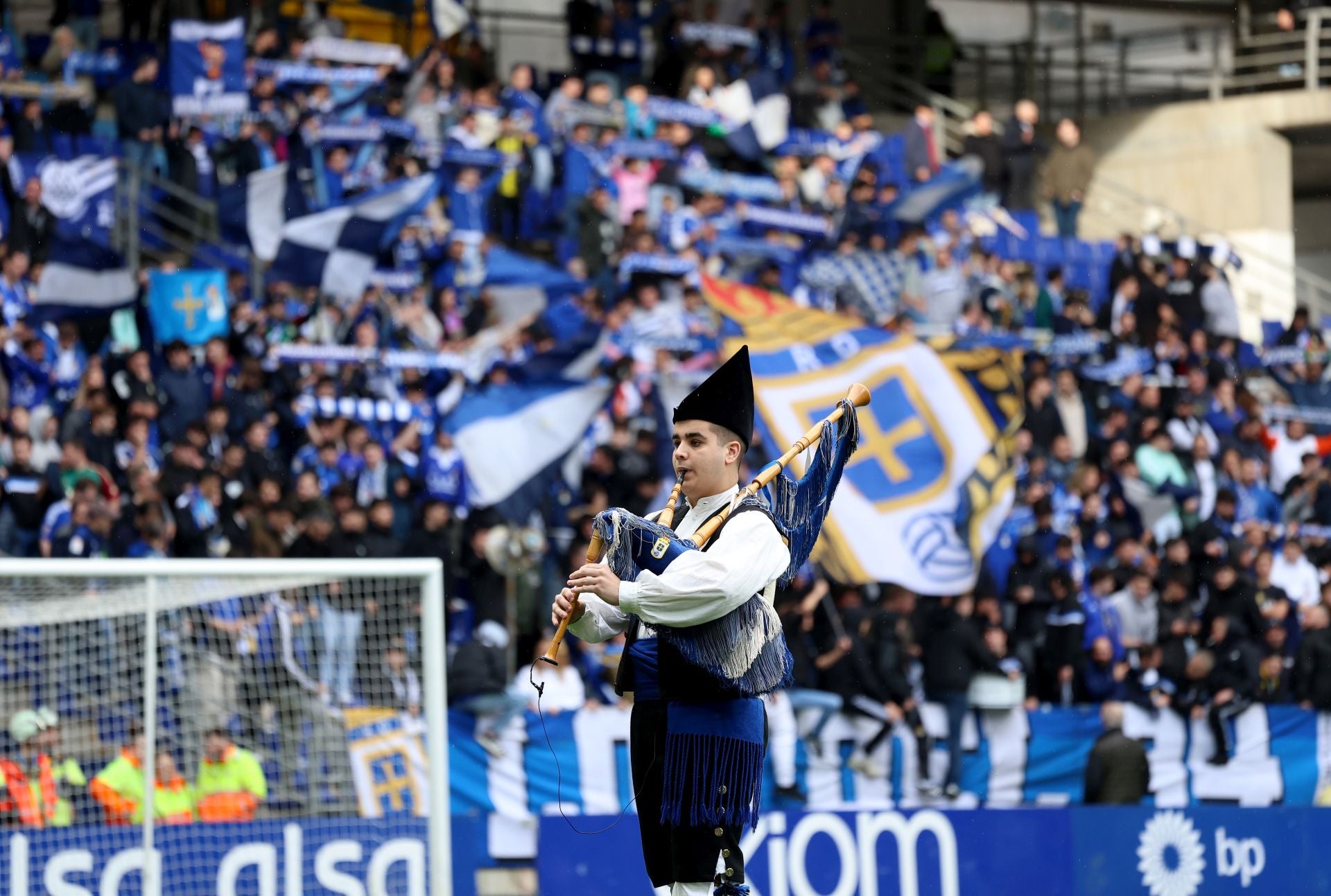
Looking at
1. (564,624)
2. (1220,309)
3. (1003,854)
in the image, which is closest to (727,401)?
(564,624)

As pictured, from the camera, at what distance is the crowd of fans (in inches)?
494

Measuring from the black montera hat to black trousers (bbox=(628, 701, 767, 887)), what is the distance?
2.61ft

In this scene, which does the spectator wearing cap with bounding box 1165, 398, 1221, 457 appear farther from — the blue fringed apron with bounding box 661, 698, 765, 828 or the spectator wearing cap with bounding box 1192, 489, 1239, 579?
the blue fringed apron with bounding box 661, 698, 765, 828

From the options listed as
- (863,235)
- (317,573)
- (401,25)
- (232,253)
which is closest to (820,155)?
(863,235)

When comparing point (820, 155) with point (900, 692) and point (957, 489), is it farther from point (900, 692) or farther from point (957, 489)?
point (900, 692)

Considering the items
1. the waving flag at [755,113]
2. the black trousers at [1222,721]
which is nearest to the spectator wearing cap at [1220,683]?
the black trousers at [1222,721]

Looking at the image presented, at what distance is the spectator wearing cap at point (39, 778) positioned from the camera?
8.35m

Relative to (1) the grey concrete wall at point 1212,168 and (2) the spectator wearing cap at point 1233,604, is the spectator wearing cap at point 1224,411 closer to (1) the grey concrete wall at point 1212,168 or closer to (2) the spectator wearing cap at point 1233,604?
(2) the spectator wearing cap at point 1233,604

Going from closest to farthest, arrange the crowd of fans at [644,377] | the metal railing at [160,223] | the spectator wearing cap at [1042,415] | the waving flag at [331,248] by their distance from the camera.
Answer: the crowd of fans at [644,377], the waving flag at [331,248], the metal railing at [160,223], the spectator wearing cap at [1042,415]

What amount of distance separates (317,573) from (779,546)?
392 centimetres

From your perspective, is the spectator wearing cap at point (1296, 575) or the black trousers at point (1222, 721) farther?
the spectator wearing cap at point (1296, 575)

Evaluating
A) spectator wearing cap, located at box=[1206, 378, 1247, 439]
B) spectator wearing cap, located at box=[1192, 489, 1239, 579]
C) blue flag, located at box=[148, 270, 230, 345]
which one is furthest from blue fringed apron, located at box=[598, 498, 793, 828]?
spectator wearing cap, located at box=[1206, 378, 1247, 439]

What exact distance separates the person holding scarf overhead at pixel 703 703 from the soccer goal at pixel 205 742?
3.20 m

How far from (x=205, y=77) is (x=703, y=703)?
1098 centimetres
